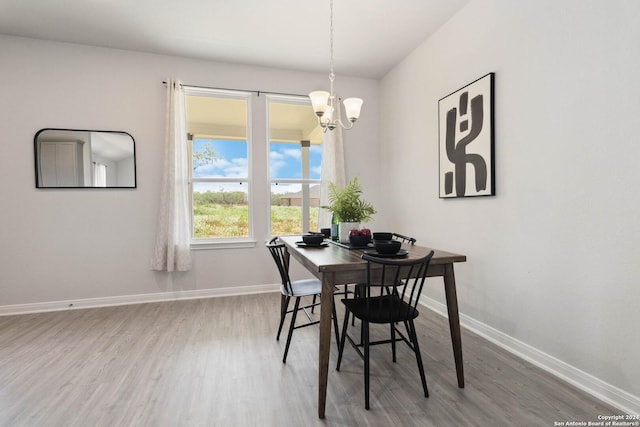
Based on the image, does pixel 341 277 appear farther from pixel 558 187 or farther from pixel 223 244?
pixel 223 244

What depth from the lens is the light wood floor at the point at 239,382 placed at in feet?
5.51

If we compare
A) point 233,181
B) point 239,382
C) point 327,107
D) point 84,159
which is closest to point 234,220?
point 233,181

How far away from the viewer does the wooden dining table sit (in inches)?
66.3

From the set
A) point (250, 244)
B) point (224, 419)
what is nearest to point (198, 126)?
point (250, 244)

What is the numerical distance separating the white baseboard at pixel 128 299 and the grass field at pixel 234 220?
69 centimetres

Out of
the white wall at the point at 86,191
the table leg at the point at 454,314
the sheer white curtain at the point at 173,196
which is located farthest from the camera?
the sheer white curtain at the point at 173,196

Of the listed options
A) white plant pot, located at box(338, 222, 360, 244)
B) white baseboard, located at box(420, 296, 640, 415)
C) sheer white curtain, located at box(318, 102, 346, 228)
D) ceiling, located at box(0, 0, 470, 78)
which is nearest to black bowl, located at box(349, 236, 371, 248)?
white plant pot, located at box(338, 222, 360, 244)

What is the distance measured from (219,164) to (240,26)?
159cm

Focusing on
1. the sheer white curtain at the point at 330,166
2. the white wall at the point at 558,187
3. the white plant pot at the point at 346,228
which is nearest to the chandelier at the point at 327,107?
the white plant pot at the point at 346,228

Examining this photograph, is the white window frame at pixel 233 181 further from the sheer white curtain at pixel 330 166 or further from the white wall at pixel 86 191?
the sheer white curtain at pixel 330 166

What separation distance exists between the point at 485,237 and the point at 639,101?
1310mm

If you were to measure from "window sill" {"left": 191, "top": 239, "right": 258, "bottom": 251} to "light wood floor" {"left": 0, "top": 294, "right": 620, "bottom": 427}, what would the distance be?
1.11 meters

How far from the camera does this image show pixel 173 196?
361 cm

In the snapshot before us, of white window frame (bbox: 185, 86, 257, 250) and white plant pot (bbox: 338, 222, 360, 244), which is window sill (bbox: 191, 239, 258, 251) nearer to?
white window frame (bbox: 185, 86, 257, 250)
